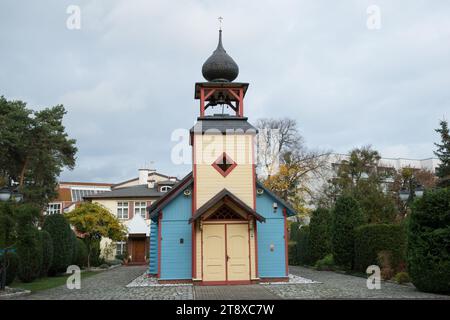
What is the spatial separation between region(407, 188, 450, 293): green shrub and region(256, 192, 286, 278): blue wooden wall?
6.16 m

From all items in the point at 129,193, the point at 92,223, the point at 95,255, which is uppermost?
the point at 129,193

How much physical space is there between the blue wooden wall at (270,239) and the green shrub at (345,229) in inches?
197

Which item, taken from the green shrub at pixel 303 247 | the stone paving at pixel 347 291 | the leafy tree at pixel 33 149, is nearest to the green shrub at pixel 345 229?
the stone paving at pixel 347 291

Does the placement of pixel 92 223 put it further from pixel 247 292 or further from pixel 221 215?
pixel 247 292

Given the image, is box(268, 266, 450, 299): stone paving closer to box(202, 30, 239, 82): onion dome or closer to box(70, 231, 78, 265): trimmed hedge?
box(202, 30, 239, 82): onion dome

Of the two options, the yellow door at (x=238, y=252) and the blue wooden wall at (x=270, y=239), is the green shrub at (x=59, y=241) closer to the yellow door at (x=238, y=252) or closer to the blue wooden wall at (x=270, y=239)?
the yellow door at (x=238, y=252)

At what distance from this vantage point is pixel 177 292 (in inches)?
608

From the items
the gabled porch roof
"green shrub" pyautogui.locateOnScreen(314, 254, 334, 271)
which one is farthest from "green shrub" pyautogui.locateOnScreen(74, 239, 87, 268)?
A: "green shrub" pyautogui.locateOnScreen(314, 254, 334, 271)

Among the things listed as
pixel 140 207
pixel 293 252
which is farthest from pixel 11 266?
pixel 140 207

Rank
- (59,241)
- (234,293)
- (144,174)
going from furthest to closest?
1. (144,174)
2. (59,241)
3. (234,293)

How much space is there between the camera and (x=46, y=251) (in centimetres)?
2125

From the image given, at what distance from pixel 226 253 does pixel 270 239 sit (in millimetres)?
2382
